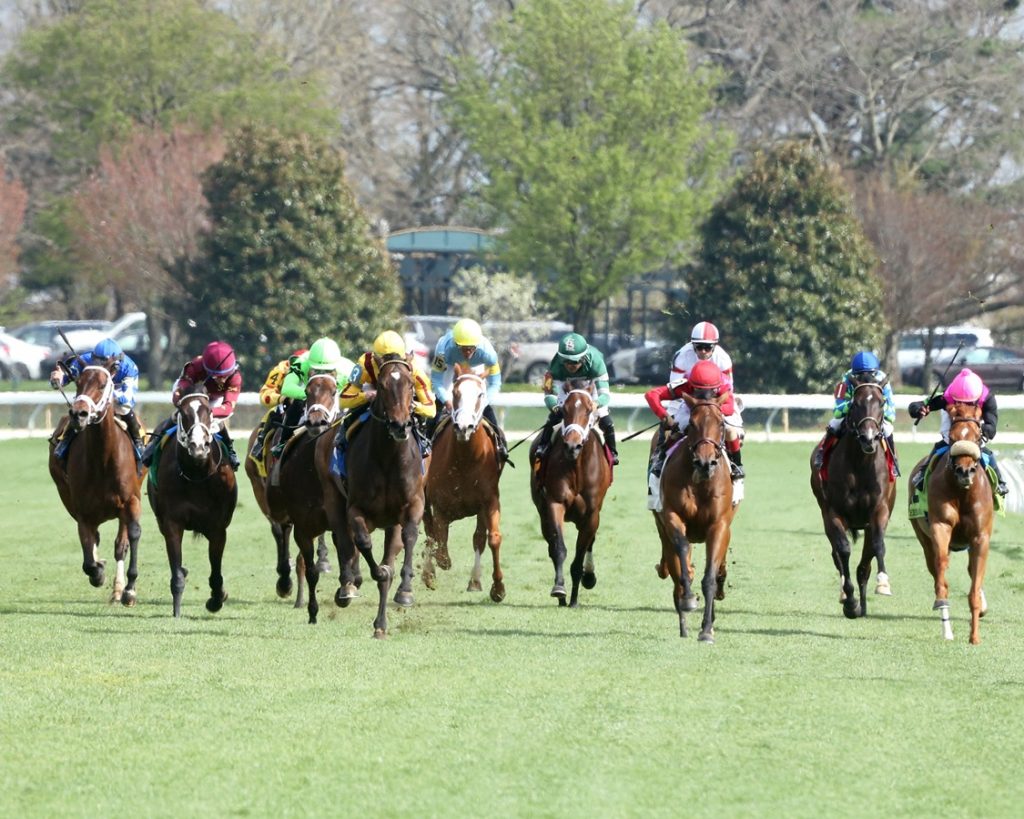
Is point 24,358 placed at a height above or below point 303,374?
below

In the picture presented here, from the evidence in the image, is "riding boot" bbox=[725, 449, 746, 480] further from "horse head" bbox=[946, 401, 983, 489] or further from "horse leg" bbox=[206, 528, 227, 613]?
"horse leg" bbox=[206, 528, 227, 613]

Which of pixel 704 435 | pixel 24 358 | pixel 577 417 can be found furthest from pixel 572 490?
pixel 24 358

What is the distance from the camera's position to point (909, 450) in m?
31.1

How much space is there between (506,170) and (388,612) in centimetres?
3161

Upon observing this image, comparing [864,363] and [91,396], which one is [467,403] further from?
[864,363]

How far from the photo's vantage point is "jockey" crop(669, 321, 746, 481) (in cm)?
1308

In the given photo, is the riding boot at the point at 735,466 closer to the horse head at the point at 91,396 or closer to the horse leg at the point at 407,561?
the horse leg at the point at 407,561

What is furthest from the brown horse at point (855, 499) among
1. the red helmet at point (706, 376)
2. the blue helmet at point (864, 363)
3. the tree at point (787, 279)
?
the tree at point (787, 279)

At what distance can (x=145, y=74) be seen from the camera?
1900 inches

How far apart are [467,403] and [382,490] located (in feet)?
4.88

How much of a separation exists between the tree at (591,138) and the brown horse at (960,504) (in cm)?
3017

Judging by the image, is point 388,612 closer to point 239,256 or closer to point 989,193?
point 239,256

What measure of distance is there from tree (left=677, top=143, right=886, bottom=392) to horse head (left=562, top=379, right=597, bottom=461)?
24.1 meters

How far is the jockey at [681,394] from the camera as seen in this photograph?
12.4 metres
